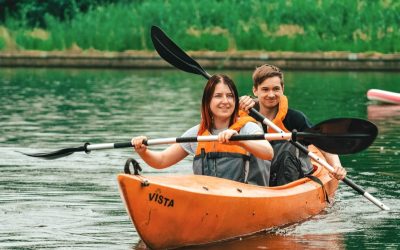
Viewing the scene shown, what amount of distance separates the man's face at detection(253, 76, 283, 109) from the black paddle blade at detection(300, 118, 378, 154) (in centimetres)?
108

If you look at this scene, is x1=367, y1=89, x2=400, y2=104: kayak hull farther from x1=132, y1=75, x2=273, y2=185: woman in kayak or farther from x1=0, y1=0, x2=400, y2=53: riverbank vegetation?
x1=0, y1=0, x2=400, y2=53: riverbank vegetation

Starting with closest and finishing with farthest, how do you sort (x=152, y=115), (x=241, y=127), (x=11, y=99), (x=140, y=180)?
(x=140, y=180) < (x=241, y=127) < (x=152, y=115) < (x=11, y=99)

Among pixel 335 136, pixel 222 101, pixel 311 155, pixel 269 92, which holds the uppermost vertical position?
pixel 222 101

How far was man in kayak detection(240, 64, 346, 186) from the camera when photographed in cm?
1107

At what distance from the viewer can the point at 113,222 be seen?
1060 centimetres

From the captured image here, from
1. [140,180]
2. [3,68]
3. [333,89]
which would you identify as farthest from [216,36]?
[140,180]

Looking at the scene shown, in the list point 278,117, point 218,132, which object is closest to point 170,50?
point 278,117

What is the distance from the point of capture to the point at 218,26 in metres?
33.8

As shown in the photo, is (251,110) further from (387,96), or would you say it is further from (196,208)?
(196,208)

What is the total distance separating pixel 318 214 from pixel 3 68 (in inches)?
866

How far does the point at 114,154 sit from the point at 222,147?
526 cm

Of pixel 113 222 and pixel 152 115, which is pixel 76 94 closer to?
pixel 152 115

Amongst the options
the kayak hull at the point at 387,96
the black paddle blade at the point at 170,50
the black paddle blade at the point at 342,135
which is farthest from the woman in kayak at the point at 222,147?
the black paddle blade at the point at 170,50

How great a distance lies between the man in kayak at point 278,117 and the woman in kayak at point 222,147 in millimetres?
727
